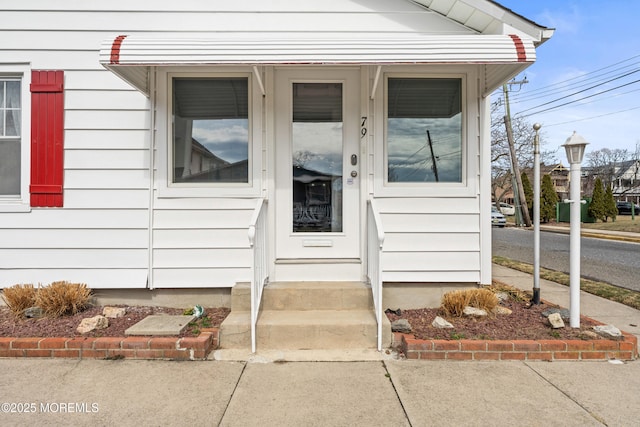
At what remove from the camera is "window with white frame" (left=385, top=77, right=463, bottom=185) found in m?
4.19

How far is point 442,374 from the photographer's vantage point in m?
2.90

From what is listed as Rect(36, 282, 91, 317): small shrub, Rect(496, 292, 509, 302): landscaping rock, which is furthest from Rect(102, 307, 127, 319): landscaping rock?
Rect(496, 292, 509, 302): landscaping rock

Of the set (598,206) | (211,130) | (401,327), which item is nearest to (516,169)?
(598,206)

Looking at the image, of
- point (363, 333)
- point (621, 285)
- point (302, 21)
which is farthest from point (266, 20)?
point (621, 285)

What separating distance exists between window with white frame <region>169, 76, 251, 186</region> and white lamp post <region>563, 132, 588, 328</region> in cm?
311

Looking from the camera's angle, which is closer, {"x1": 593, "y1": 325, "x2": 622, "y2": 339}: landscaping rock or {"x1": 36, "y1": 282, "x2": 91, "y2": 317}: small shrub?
{"x1": 593, "y1": 325, "x2": 622, "y2": 339}: landscaping rock

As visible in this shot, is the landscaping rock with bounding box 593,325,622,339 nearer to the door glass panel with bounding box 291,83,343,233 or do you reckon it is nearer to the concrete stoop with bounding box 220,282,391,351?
the concrete stoop with bounding box 220,282,391,351

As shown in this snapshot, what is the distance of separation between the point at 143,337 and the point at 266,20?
331 cm

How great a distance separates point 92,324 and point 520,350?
3.57 meters

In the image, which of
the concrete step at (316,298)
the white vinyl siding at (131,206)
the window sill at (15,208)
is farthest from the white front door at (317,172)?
the window sill at (15,208)

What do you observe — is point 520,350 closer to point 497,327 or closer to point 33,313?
point 497,327

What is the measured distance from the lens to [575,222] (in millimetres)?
3541

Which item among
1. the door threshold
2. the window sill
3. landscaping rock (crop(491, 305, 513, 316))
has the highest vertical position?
the window sill

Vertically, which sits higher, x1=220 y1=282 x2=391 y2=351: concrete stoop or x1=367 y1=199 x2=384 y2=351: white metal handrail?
x1=367 y1=199 x2=384 y2=351: white metal handrail
